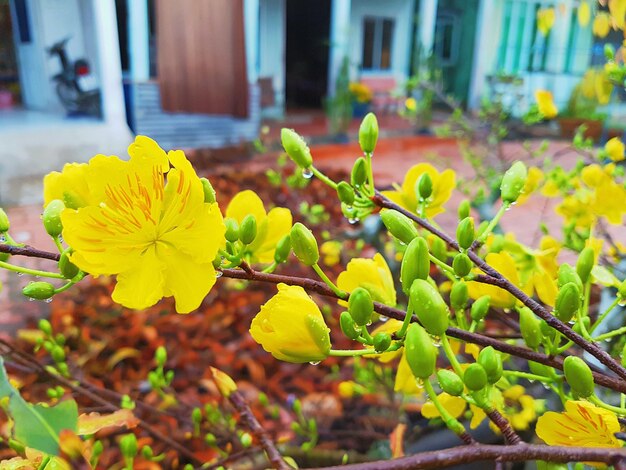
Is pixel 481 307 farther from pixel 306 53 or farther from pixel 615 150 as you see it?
pixel 306 53

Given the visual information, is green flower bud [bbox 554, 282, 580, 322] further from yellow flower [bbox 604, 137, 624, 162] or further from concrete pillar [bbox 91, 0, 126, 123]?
concrete pillar [bbox 91, 0, 126, 123]

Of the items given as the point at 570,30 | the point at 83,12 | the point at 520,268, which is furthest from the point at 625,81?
the point at 570,30

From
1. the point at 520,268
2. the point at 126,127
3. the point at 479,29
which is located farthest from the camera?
the point at 479,29

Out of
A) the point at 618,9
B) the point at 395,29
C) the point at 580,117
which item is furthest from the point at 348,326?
the point at 395,29

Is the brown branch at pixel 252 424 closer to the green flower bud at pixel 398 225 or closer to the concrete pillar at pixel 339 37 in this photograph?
the green flower bud at pixel 398 225

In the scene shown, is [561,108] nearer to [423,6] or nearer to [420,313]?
[423,6]

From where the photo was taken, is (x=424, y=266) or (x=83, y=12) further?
(x=83, y=12)
